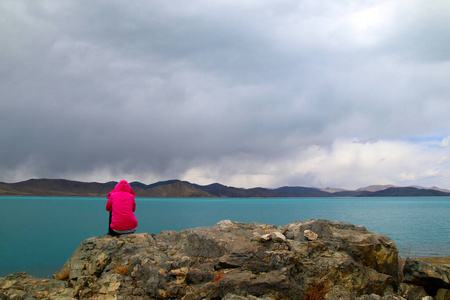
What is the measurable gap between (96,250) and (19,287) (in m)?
2.48

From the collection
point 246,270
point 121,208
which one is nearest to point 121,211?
point 121,208

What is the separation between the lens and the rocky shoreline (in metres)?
7.80

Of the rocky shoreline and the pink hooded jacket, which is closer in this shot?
the rocky shoreline

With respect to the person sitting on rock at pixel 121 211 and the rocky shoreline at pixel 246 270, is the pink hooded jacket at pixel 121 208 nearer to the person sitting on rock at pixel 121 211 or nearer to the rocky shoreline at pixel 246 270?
the person sitting on rock at pixel 121 211

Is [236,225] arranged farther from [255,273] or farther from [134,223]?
[134,223]

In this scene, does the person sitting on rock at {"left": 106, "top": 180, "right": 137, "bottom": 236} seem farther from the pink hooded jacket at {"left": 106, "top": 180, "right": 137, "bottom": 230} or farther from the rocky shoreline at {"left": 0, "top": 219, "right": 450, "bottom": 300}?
the rocky shoreline at {"left": 0, "top": 219, "right": 450, "bottom": 300}

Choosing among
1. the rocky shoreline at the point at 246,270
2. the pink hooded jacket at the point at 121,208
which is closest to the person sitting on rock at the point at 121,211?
the pink hooded jacket at the point at 121,208

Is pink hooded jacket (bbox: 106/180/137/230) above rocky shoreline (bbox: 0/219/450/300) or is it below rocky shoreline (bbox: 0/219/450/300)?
above

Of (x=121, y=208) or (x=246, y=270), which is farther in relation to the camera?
(x=121, y=208)

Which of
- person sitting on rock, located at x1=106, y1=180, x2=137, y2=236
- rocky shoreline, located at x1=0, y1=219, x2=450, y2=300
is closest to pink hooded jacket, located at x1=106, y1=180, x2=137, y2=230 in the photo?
person sitting on rock, located at x1=106, y1=180, x2=137, y2=236

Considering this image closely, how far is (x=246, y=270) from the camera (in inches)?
326

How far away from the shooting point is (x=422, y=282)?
28.3 ft

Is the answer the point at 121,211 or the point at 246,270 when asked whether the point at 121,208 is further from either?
the point at 246,270

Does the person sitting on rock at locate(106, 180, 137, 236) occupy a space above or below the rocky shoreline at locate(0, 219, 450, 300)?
above
